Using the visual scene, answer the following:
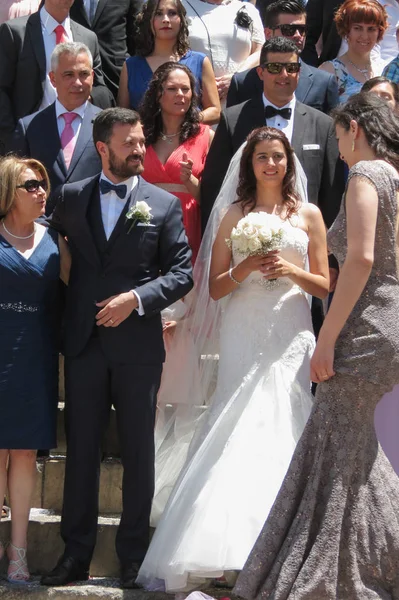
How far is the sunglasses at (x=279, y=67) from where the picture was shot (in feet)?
23.8

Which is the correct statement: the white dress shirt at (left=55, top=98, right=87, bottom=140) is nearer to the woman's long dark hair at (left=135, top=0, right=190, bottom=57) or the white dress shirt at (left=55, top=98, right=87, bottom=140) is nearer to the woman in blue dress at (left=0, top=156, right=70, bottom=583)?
the woman in blue dress at (left=0, top=156, right=70, bottom=583)

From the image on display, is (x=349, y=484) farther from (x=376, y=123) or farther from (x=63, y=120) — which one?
(x=63, y=120)

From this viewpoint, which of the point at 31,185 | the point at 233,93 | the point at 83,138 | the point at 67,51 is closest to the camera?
the point at 31,185

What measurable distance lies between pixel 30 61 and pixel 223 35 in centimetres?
167

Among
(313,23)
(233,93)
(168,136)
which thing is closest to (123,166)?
(168,136)

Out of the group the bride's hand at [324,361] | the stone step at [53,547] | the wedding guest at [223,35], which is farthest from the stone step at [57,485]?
the wedding guest at [223,35]

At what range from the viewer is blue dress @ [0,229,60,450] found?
5.80 m

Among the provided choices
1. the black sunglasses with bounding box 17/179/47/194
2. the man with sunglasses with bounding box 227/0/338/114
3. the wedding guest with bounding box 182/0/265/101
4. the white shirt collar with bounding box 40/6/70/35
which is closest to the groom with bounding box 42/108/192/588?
the black sunglasses with bounding box 17/179/47/194

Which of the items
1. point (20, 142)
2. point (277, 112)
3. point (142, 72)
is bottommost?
point (20, 142)

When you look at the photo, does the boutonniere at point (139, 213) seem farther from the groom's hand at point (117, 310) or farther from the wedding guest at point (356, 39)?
the wedding guest at point (356, 39)

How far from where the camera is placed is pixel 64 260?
20.1 feet

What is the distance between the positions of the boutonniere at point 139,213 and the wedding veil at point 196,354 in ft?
2.47

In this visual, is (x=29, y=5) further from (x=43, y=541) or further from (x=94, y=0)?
(x=43, y=541)

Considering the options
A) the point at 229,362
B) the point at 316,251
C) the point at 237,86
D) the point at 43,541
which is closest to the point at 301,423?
the point at 229,362
